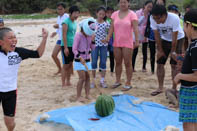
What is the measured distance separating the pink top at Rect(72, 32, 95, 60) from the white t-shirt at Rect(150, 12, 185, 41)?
1.36 m

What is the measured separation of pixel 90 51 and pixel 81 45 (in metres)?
0.27

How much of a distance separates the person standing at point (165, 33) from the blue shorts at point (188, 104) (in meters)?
2.01

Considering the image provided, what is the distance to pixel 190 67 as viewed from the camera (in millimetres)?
2766

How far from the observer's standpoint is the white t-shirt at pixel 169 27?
4895mm

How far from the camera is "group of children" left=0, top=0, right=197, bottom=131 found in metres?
2.79

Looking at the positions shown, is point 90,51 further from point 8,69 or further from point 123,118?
point 8,69

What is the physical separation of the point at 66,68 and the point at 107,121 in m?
2.13

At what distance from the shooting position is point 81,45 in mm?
4941

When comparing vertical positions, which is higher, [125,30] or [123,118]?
[125,30]

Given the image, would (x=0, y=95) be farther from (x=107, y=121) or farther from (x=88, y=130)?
(x=107, y=121)

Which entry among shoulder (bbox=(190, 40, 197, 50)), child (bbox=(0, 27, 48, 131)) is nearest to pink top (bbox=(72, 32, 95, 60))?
child (bbox=(0, 27, 48, 131))

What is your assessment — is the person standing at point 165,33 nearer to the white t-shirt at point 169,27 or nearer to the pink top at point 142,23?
the white t-shirt at point 169,27

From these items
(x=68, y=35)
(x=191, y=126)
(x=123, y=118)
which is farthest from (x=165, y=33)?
(x=191, y=126)

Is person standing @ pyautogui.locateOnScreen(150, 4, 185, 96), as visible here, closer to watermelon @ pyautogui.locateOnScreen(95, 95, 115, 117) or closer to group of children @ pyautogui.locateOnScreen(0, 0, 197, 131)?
group of children @ pyautogui.locateOnScreen(0, 0, 197, 131)
